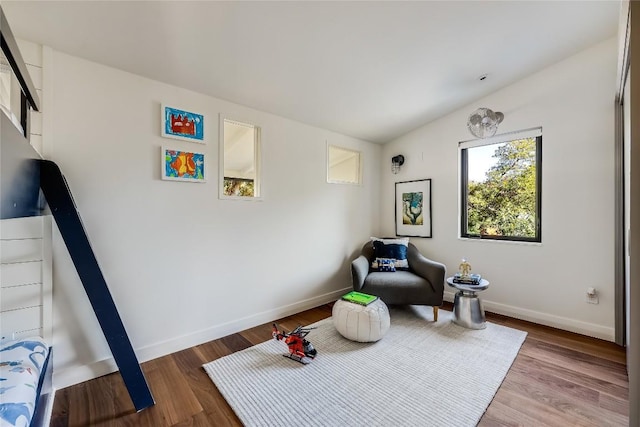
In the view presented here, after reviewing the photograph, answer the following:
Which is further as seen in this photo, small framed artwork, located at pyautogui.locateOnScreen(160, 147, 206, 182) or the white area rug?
small framed artwork, located at pyautogui.locateOnScreen(160, 147, 206, 182)

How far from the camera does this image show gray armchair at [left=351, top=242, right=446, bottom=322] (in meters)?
2.76

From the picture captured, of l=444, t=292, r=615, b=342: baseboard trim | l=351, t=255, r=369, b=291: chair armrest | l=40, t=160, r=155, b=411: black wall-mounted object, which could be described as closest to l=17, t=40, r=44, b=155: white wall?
l=40, t=160, r=155, b=411: black wall-mounted object

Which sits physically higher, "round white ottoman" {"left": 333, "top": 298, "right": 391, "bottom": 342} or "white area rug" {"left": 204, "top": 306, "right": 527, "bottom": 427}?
"round white ottoman" {"left": 333, "top": 298, "right": 391, "bottom": 342}

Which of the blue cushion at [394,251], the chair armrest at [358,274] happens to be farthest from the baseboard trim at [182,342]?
the blue cushion at [394,251]

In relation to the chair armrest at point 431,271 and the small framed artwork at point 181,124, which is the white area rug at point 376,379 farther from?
the small framed artwork at point 181,124

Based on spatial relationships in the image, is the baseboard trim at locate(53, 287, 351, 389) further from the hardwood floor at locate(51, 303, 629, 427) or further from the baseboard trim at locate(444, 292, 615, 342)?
the baseboard trim at locate(444, 292, 615, 342)

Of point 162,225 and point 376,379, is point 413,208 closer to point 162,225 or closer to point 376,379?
point 376,379

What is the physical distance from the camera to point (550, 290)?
2.72m

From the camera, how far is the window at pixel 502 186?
9.52 ft

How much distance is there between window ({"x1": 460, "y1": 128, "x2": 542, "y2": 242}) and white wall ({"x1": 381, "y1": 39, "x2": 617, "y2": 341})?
117mm

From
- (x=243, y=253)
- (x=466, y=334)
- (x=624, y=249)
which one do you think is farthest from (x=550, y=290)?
(x=243, y=253)

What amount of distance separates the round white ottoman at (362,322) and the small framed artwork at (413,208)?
171 cm

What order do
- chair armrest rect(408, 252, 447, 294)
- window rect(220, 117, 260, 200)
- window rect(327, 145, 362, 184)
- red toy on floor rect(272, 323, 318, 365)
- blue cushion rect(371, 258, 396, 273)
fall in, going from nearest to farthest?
red toy on floor rect(272, 323, 318, 365) → window rect(220, 117, 260, 200) → chair armrest rect(408, 252, 447, 294) → blue cushion rect(371, 258, 396, 273) → window rect(327, 145, 362, 184)

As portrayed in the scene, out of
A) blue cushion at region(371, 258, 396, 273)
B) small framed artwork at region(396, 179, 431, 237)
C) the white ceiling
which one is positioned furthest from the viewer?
small framed artwork at region(396, 179, 431, 237)
